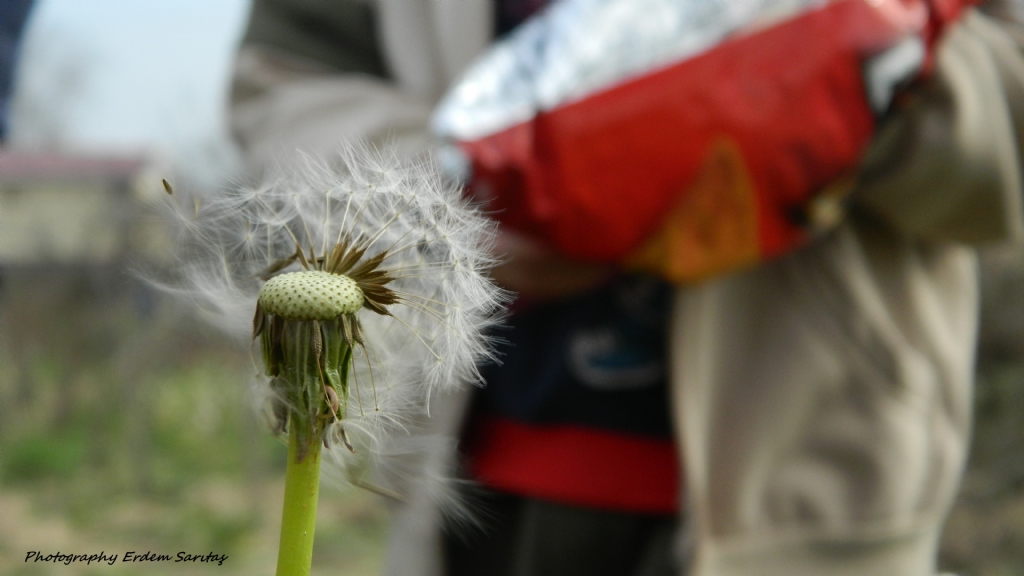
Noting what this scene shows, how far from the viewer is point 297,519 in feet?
1.03

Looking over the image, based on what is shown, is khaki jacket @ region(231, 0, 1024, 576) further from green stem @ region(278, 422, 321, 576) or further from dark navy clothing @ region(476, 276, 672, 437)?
green stem @ region(278, 422, 321, 576)

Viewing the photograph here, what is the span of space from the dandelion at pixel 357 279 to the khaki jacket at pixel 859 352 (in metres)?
0.57

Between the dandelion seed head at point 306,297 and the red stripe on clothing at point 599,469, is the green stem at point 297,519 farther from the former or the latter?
the red stripe on clothing at point 599,469

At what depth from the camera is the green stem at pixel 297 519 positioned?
314mm

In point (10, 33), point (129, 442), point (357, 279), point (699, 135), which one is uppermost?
point (699, 135)

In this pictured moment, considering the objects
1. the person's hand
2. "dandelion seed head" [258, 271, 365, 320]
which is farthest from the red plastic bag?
"dandelion seed head" [258, 271, 365, 320]

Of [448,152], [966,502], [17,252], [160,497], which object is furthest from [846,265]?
[17,252]

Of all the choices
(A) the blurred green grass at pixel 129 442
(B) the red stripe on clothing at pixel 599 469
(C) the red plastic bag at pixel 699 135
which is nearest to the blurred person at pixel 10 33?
(C) the red plastic bag at pixel 699 135

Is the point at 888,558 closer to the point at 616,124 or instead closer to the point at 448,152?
the point at 616,124

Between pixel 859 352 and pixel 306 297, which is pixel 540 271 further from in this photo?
pixel 306 297

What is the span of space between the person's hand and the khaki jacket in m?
0.15

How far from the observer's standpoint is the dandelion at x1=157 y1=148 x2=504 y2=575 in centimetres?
36

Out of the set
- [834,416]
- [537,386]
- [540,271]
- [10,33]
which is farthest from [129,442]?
[10,33]

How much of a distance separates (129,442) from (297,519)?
4471 mm
